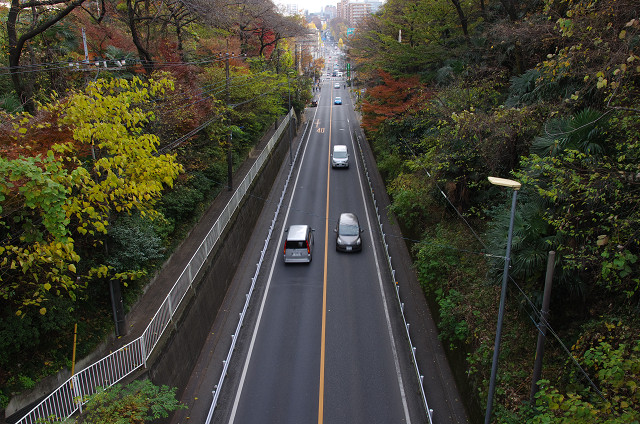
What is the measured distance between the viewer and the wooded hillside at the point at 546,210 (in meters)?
8.17

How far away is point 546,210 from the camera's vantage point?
33.3 ft

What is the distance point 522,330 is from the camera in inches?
460

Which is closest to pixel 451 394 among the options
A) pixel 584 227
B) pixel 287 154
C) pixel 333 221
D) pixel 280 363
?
pixel 280 363

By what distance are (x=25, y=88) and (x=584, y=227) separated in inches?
733

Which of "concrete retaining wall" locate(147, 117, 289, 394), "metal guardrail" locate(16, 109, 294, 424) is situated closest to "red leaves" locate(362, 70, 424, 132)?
"concrete retaining wall" locate(147, 117, 289, 394)

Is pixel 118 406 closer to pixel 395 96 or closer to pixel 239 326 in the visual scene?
pixel 239 326

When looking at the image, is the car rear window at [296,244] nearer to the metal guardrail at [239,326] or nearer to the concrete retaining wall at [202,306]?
the metal guardrail at [239,326]

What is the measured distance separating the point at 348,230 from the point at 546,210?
535 inches

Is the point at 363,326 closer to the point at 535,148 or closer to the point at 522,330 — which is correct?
the point at 522,330

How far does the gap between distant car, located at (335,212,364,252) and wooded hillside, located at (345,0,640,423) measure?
293cm

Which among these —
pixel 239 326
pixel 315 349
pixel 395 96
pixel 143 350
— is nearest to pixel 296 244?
pixel 239 326

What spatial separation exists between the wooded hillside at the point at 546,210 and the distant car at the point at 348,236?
2935 mm

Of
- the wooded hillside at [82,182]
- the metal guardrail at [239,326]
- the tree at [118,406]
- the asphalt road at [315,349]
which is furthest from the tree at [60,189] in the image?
the asphalt road at [315,349]

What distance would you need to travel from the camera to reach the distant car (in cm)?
2244
